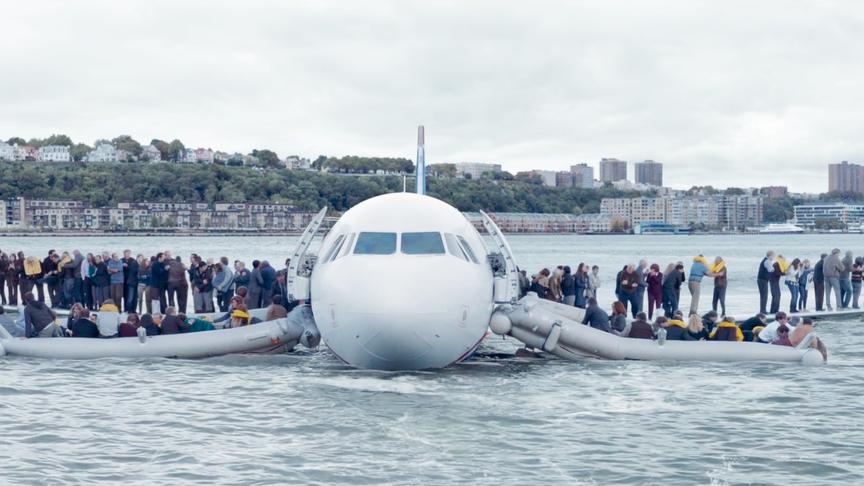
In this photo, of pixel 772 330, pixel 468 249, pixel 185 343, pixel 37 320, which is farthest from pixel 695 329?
pixel 37 320

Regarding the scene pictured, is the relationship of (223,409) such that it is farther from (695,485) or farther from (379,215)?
(695,485)

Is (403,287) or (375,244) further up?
(375,244)

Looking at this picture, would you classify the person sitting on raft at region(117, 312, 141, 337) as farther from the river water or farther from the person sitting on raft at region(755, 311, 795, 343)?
the person sitting on raft at region(755, 311, 795, 343)

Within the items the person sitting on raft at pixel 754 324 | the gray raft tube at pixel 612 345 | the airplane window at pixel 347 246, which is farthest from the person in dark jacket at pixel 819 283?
the airplane window at pixel 347 246

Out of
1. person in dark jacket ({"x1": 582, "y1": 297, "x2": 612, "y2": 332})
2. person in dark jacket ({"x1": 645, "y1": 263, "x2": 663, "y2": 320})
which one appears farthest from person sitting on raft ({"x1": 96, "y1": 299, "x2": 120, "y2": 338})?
person in dark jacket ({"x1": 645, "y1": 263, "x2": 663, "y2": 320})

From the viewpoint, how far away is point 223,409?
1925cm

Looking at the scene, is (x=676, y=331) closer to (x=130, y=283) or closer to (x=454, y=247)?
(x=454, y=247)

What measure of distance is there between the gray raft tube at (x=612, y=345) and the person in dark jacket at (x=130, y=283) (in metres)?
14.1

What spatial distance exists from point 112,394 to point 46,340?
498cm

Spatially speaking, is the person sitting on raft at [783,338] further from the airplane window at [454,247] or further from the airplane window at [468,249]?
the airplane window at [454,247]

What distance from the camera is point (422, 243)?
20.8 m

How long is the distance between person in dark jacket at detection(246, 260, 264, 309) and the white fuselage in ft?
31.9

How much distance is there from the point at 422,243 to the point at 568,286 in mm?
12400

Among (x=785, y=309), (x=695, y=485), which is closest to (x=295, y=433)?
(x=695, y=485)
